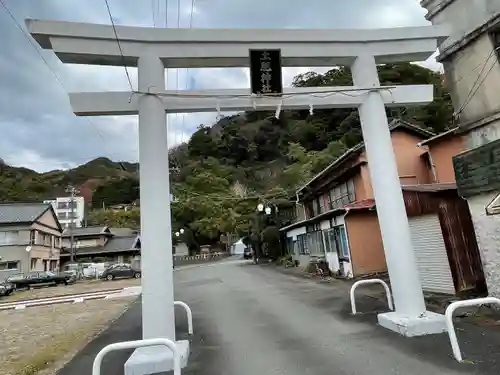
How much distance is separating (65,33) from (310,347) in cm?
668

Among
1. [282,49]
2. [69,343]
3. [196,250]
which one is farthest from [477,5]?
[196,250]

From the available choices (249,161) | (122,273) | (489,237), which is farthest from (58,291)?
(249,161)

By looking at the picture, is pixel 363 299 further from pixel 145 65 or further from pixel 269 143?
pixel 269 143

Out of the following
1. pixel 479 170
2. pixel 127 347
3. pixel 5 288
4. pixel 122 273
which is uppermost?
pixel 479 170

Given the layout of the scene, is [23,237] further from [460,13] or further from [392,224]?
[460,13]

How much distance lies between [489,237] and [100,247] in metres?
44.9

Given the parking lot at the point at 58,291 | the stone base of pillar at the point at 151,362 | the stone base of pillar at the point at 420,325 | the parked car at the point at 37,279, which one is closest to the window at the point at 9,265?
the parked car at the point at 37,279

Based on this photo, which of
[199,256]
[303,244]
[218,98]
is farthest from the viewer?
[199,256]

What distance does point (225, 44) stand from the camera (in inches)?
262

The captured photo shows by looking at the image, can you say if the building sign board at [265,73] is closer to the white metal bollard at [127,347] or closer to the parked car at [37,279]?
the white metal bollard at [127,347]

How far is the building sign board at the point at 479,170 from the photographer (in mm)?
7039

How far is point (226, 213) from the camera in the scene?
159 ft

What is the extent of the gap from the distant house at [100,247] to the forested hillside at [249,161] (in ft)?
27.0

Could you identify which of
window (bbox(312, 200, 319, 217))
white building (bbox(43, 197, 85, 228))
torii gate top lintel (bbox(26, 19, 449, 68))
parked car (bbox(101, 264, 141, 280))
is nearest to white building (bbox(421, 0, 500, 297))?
torii gate top lintel (bbox(26, 19, 449, 68))
